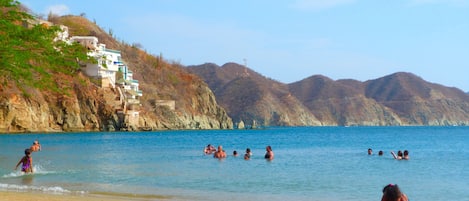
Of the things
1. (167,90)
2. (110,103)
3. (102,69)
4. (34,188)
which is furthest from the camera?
(167,90)

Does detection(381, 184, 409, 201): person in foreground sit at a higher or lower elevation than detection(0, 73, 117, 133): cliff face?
lower

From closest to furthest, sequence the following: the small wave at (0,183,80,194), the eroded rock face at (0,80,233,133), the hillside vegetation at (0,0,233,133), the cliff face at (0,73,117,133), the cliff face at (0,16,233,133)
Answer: the hillside vegetation at (0,0,233,133), the small wave at (0,183,80,194), the cliff face at (0,73,117,133), the eroded rock face at (0,80,233,133), the cliff face at (0,16,233,133)

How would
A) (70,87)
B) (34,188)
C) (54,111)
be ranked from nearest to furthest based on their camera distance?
1. (70,87)
2. (34,188)
3. (54,111)

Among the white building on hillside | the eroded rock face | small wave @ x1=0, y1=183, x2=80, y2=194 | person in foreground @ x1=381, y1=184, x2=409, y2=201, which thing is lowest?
small wave @ x1=0, y1=183, x2=80, y2=194

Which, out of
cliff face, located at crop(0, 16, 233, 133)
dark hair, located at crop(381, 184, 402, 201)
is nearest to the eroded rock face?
cliff face, located at crop(0, 16, 233, 133)

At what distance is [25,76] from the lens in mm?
13812

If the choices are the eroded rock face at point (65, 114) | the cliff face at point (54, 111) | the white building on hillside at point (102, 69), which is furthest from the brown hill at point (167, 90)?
the cliff face at point (54, 111)

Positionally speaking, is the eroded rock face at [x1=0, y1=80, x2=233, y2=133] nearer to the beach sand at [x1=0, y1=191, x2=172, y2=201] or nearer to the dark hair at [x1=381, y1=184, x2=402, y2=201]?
the beach sand at [x1=0, y1=191, x2=172, y2=201]

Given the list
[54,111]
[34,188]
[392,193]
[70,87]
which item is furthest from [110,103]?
[392,193]

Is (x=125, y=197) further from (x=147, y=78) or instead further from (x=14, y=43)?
(x=147, y=78)

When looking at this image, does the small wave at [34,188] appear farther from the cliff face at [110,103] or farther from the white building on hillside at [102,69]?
the white building on hillside at [102,69]

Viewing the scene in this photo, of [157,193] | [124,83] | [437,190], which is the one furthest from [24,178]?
[124,83]

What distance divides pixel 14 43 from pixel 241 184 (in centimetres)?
1210

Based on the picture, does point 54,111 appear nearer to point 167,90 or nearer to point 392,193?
point 167,90
